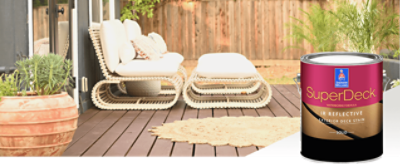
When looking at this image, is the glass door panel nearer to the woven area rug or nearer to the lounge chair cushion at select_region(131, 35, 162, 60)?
the woven area rug

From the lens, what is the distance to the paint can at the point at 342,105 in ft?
1.52

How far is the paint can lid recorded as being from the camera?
475 mm

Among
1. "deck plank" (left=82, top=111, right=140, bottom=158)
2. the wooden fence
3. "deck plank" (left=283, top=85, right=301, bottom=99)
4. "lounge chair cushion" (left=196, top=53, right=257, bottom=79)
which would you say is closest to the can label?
"deck plank" (left=82, top=111, right=140, bottom=158)

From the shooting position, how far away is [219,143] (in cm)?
222

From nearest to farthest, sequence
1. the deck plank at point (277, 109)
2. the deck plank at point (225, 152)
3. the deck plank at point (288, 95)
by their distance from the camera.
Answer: the deck plank at point (225, 152) < the deck plank at point (277, 109) < the deck plank at point (288, 95)

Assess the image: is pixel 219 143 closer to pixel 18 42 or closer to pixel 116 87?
pixel 18 42

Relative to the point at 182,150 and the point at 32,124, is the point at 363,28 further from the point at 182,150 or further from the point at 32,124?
the point at 32,124

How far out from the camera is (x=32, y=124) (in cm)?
153

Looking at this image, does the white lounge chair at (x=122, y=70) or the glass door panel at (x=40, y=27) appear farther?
the white lounge chair at (x=122, y=70)

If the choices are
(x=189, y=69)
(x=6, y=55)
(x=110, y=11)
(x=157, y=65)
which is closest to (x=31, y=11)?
(x=6, y=55)

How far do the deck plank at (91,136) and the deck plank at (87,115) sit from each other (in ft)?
0.53

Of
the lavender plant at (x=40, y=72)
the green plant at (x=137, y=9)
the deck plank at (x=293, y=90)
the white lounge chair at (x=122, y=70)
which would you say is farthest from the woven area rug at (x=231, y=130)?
the green plant at (x=137, y=9)

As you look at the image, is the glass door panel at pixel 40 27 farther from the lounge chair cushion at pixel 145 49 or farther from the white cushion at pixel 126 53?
the lounge chair cushion at pixel 145 49

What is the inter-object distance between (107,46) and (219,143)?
1930mm
